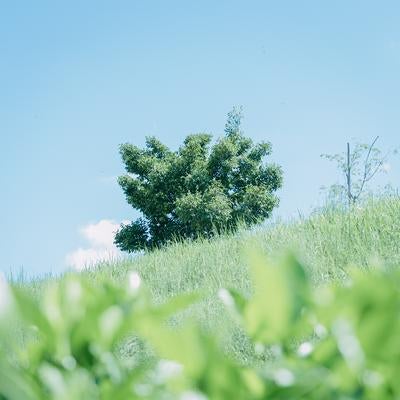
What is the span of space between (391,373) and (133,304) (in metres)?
0.29

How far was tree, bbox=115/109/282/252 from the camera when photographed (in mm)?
30062

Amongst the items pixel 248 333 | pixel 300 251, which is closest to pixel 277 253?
pixel 300 251

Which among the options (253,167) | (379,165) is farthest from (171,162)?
(379,165)

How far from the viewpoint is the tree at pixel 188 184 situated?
3006 centimetres

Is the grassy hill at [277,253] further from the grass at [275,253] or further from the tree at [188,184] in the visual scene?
the tree at [188,184]

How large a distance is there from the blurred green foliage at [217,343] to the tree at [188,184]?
1127 inches

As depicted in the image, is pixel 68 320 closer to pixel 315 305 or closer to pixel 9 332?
pixel 9 332

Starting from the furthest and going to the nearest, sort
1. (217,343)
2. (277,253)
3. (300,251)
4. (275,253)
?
1. (275,253)
2. (300,251)
3. (277,253)
4. (217,343)

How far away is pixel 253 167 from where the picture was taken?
31625mm

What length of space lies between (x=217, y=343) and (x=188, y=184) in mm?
29644

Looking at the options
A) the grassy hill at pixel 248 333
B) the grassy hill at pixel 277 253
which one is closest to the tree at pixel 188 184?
the grassy hill at pixel 277 253

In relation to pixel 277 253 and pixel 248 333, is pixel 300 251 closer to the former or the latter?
pixel 277 253

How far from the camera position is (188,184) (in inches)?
1190

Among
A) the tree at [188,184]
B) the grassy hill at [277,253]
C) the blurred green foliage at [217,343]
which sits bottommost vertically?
the blurred green foliage at [217,343]
